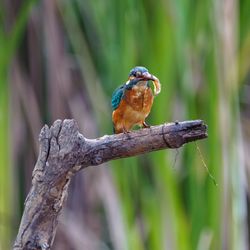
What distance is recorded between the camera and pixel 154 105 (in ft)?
5.41

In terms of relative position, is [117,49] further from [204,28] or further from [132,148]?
[132,148]

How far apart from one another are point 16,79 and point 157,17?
0.44 meters

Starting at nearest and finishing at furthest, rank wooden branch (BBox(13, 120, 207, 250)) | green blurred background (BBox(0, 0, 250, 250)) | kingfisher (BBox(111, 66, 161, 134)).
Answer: wooden branch (BBox(13, 120, 207, 250)), kingfisher (BBox(111, 66, 161, 134)), green blurred background (BBox(0, 0, 250, 250))

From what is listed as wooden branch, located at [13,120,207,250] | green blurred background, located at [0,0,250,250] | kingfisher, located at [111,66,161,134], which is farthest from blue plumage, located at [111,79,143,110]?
green blurred background, located at [0,0,250,250]

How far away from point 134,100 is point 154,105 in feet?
2.32

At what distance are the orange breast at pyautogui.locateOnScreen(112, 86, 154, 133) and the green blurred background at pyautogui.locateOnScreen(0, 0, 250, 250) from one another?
2.18ft

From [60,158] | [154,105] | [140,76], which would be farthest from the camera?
[154,105]

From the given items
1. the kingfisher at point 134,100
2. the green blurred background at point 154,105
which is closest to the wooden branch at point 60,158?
the kingfisher at point 134,100

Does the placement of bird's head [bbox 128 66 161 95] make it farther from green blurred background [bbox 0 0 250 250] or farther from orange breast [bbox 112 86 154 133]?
green blurred background [bbox 0 0 250 250]

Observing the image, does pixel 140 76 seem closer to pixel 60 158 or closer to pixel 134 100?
pixel 134 100

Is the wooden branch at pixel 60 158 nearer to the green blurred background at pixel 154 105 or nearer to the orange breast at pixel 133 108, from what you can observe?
the orange breast at pixel 133 108

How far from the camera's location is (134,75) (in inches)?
36.3

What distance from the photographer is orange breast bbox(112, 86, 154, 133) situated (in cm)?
94

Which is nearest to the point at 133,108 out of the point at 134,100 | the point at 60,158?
the point at 134,100
